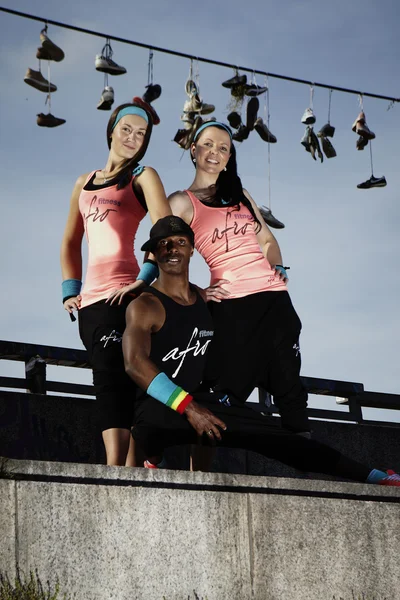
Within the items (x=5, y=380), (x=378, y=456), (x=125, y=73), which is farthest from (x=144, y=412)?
(x=125, y=73)

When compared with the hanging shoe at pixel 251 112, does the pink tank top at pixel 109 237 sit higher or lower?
lower

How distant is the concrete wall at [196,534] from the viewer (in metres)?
4.52

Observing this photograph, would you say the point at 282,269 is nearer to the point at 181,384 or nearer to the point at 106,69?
the point at 181,384

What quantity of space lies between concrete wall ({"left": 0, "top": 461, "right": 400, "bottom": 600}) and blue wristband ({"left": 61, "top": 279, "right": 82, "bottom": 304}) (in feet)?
5.40

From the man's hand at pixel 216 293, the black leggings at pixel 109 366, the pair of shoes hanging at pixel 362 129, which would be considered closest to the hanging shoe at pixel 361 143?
the pair of shoes hanging at pixel 362 129

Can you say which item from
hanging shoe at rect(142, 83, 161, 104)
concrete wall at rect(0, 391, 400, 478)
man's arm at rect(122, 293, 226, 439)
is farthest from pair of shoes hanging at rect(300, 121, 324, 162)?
man's arm at rect(122, 293, 226, 439)

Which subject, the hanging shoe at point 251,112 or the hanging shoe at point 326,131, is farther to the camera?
the hanging shoe at point 326,131

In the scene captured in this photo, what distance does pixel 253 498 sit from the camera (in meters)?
5.05

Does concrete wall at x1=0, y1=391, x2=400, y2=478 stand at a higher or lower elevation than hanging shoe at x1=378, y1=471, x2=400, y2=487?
higher

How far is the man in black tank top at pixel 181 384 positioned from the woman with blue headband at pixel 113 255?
0.20 metres

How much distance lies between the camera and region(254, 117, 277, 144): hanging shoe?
11.2 metres

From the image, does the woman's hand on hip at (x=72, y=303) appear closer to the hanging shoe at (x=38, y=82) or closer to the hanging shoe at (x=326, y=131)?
the hanging shoe at (x=38, y=82)

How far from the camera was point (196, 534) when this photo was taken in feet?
15.9

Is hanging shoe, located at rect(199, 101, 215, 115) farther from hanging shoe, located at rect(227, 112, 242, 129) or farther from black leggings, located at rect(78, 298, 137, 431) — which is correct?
black leggings, located at rect(78, 298, 137, 431)
